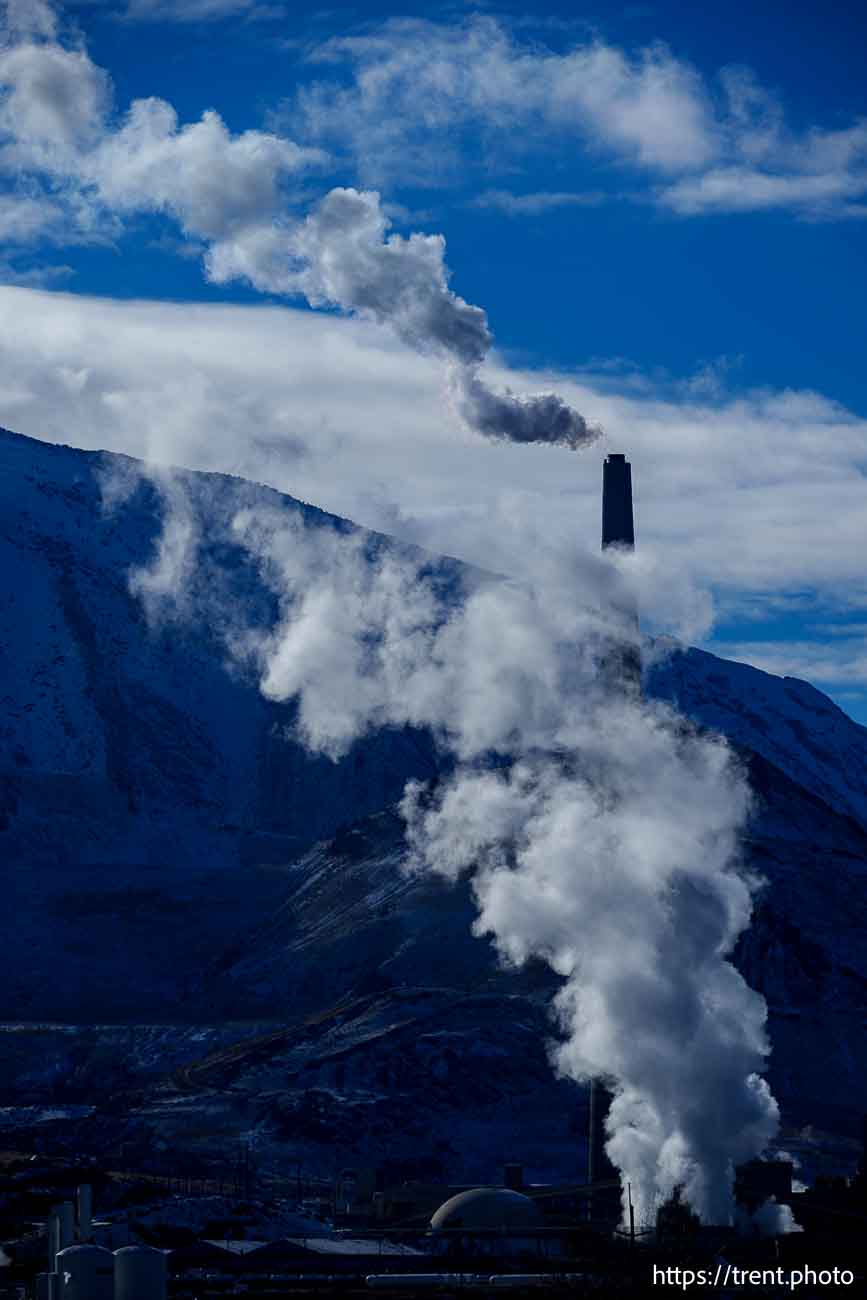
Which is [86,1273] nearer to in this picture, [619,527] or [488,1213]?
[488,1213]

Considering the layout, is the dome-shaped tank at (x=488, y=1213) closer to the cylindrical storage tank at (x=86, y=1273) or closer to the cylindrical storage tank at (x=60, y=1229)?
the cylindrical storage tank at (x=60, y=1229)

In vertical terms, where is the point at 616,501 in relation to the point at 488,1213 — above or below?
above

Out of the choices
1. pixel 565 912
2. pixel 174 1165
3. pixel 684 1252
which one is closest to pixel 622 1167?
pixel 684 1252

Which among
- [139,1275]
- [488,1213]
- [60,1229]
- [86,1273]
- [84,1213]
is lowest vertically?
[139,1275]

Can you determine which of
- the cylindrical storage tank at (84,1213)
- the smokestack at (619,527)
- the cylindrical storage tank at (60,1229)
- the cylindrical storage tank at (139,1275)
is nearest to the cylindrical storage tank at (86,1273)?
the cylindrical storage tank at (139,1275)

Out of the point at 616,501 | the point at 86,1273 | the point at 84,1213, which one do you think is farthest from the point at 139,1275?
the point at 616,501
